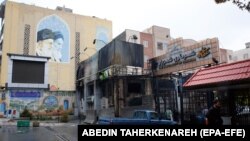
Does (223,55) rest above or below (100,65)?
above

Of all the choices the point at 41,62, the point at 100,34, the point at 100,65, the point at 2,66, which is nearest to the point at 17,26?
the point at 2,66

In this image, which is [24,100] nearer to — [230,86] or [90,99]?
[90,99]

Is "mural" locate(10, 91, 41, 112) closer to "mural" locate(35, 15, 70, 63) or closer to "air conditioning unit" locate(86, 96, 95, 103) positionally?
"air conditioning unit" locate(86, 96, 95, 103)

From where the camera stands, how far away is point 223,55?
59.8 meters

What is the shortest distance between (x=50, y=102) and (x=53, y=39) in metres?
18.4

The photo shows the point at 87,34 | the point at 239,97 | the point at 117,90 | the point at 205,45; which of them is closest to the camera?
the point at 239,97

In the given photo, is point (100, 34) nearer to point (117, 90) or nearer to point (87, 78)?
point (87, 78)

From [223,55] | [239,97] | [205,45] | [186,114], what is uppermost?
[223,55]

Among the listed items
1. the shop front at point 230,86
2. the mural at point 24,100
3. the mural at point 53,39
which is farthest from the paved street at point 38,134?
the mural at point 53,39

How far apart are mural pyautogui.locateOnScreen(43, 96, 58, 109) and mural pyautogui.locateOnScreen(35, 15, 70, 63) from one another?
1463 cm

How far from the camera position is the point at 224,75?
1045cm

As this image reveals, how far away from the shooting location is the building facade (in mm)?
44000

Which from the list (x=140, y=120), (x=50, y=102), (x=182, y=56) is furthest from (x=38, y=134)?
(x=50, y=102)

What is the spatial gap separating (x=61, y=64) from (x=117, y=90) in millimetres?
29981
